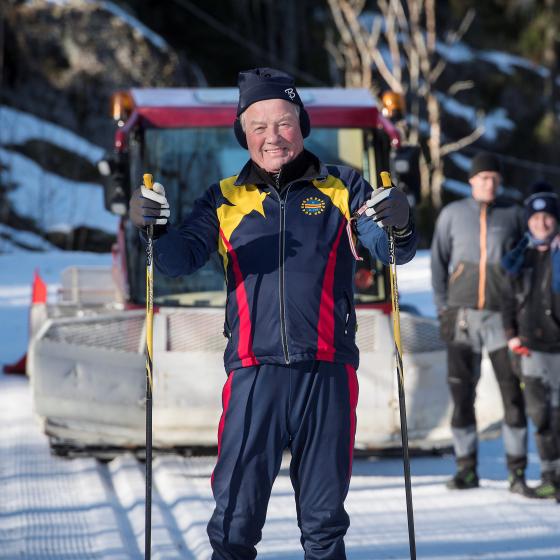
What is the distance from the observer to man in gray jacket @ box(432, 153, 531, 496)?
758 cm

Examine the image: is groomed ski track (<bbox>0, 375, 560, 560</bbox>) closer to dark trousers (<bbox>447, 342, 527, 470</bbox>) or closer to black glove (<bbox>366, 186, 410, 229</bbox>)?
dark trousers (<bbox>447, 342, 527, 470</bbox>)

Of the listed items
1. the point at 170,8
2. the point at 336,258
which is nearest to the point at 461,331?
the point at 336,258

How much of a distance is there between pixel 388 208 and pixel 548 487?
385cm

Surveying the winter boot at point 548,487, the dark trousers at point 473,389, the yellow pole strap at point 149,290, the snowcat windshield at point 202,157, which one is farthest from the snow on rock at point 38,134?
the yellow pole strap at point 149,290

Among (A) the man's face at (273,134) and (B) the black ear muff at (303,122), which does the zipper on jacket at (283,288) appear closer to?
(A) the man's face at (273,134)

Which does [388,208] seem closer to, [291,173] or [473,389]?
[291,173]

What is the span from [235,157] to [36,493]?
2.86m

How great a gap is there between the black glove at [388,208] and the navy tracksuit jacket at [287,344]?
0.11m

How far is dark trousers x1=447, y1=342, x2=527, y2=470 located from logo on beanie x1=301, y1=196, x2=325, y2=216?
364cm

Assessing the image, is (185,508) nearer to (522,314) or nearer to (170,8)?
(522,314)

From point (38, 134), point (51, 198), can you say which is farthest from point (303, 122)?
point (38, 134)

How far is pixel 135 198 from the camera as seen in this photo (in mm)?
4176

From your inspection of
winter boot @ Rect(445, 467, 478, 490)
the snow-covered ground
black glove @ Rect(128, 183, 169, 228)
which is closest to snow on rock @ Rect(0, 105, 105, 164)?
the snow-covered ground

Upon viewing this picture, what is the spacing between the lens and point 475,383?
780 centimetres
